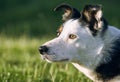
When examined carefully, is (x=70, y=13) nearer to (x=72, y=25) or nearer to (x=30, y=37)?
(x=72, y=25)

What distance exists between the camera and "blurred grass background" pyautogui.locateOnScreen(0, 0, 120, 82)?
835 centimetres

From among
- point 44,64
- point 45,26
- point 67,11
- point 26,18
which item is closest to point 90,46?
point 67,11

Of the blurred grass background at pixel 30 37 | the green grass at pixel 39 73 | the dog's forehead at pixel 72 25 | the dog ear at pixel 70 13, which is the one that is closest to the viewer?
the dog's forehead at pixel 72 25

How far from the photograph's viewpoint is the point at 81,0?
65.0ft

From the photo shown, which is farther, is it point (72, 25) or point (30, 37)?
point (30, 37)

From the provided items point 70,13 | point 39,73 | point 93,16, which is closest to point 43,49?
point 93,16

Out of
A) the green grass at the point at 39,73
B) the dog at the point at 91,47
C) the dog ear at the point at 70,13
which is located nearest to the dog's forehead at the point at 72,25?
the dog at the point at 91,47

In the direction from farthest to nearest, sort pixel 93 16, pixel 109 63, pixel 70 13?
pixel 70 13 → pixel 93 16 → pixel 109 63

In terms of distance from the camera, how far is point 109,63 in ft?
23.8

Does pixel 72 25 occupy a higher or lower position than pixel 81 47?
higher

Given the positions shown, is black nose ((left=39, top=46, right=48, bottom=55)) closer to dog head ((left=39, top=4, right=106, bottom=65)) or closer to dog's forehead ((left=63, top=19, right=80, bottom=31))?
dog head ((left=39, top=4, right=106, bottom=65))

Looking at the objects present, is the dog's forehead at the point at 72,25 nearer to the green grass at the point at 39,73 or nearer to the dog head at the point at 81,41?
the dog head at the point at 81,41

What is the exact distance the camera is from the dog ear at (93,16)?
7297mm

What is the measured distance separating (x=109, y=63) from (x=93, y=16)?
53cm
